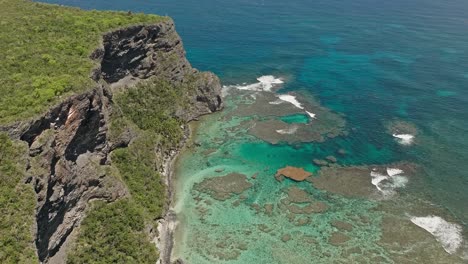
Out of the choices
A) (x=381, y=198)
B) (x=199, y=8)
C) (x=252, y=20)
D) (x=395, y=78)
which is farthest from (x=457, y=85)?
(x=199, y=8)

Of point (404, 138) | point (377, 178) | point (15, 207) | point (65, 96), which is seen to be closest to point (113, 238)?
point (15, 207)

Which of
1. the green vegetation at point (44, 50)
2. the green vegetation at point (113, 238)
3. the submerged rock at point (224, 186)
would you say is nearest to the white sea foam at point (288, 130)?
the submerged rock at point (224, 186)

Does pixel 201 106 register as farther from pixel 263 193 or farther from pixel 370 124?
pixel 370 124

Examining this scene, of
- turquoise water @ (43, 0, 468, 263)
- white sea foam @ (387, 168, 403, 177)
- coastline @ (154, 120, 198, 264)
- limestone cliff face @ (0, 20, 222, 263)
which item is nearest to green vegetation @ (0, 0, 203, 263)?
limestone cliff face @ (0, 20, 222, 263)

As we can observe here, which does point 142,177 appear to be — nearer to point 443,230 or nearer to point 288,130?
point 288,130

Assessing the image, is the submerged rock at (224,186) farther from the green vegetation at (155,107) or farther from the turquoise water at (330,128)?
the green vegetation at (155,107)
